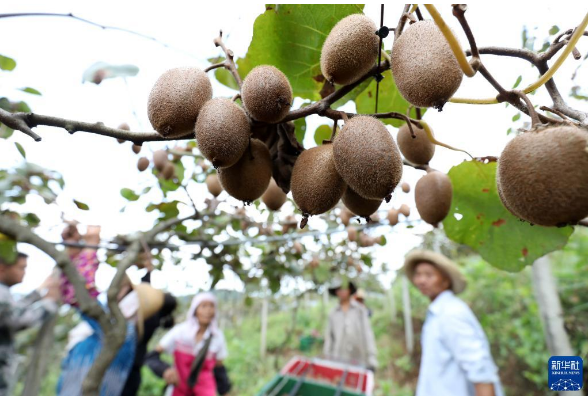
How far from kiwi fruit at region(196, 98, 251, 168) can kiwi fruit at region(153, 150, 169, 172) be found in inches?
51.0

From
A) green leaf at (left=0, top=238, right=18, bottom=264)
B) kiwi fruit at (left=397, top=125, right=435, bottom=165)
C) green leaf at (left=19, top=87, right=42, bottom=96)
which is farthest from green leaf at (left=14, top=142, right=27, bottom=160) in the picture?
kiwi fruit at (left=397, top=125, right=435, bottom=165)

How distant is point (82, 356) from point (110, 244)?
129cm

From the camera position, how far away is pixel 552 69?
1.86 ft

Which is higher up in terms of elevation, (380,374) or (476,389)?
(476,389)

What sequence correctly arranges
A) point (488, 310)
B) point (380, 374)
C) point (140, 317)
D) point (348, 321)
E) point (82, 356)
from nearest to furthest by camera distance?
point (140, 317) → point (82, 356) → point (348, 321) → point (488, 310) → point (380, 374)

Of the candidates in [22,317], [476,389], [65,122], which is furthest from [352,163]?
[22,317]

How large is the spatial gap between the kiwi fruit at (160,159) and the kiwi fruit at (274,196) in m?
Result: 1.05

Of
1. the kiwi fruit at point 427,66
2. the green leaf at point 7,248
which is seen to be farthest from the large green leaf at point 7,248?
the kiwi fruit at point 427,66

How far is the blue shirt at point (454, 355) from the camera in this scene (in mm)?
2352

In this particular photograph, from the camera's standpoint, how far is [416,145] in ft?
2.95

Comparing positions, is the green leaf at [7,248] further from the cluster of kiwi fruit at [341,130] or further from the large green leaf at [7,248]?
the cluster of kiwi fruit at [341,130]

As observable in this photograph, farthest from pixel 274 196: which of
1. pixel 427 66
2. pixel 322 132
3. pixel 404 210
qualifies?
pixel 404 210

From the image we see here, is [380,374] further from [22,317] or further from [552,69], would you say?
[552,69]

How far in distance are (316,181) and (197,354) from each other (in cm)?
384
